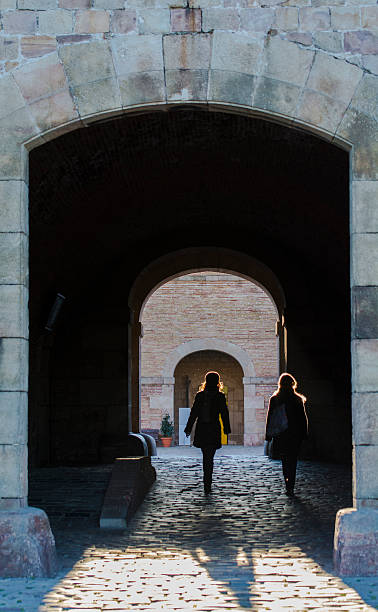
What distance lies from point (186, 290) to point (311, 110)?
1841cm

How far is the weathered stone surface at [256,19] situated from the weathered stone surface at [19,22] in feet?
5.10

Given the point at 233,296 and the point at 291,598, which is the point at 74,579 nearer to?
the point at 291,598

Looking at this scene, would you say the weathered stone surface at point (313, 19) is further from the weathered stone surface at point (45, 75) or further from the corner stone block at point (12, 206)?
the corner stone block at point (12, 206)

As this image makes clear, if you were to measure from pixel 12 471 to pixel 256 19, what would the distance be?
3.73 meters

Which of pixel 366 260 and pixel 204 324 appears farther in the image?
pixel 204 324

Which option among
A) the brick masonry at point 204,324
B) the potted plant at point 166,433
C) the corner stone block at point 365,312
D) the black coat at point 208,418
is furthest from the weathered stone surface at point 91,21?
the potted plant at point 166,433

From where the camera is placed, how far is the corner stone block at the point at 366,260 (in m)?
5.61

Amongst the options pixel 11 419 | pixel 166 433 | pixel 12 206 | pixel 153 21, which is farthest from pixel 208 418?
pixel 166 433

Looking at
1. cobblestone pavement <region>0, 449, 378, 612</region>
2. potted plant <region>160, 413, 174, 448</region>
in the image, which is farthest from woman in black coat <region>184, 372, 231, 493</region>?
potted plant <region>160, 413, 174, 448</region>

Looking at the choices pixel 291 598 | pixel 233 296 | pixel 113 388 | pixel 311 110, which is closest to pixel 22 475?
pixel 291 598

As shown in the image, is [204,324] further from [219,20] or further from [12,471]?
[12,471]

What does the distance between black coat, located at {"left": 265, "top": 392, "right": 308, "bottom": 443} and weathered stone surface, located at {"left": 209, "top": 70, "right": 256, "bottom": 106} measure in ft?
13.5

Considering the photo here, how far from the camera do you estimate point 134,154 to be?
8359 millimetres

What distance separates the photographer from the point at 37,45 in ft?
19.0
